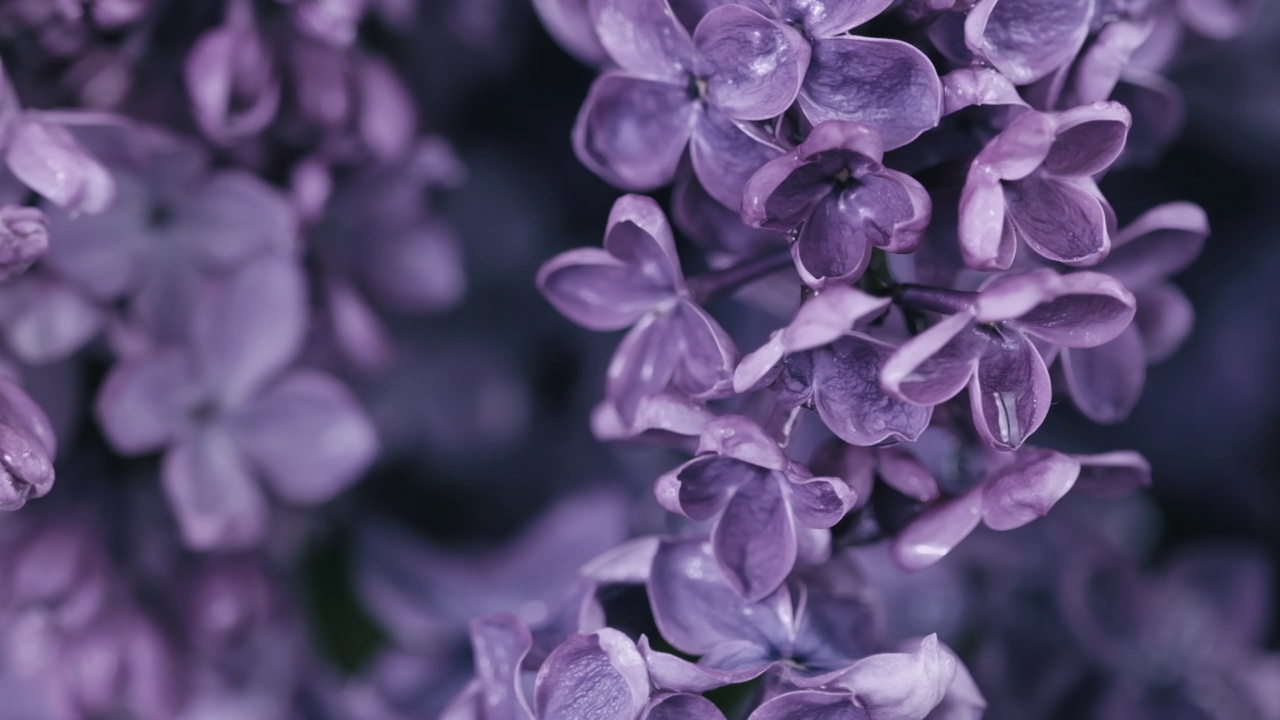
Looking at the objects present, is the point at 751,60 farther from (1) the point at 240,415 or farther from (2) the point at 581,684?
(1) the point at 240,415

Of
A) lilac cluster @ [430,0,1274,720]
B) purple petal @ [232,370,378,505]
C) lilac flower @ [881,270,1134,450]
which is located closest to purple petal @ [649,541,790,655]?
lilac cluster @ [430,0,1274,720]

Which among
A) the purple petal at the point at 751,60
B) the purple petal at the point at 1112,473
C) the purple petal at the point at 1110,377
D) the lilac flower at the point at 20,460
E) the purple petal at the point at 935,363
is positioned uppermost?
the purple petal at the point at 751,60

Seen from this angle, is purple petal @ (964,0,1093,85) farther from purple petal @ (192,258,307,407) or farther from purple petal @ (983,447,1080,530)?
purple petal @ (192,258,307,407)

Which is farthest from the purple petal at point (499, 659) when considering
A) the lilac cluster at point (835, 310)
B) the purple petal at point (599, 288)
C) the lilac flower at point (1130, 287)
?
the lilac flower at point (1130, 287)

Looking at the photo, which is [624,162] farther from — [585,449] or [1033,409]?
[585,449]

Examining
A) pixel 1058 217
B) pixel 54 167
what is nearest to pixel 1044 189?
pixel 1058 217

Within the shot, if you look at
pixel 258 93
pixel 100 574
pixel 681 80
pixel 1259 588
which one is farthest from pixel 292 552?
pixel 1259 588

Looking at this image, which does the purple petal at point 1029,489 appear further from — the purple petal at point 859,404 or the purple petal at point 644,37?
the purple petal at point 644,37
